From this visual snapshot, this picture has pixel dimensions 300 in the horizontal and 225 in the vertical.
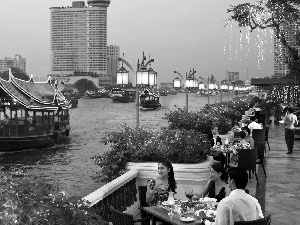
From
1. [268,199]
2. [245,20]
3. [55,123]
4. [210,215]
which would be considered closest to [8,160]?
[55,123]

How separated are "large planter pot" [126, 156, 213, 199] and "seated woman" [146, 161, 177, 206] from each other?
3.89 ft

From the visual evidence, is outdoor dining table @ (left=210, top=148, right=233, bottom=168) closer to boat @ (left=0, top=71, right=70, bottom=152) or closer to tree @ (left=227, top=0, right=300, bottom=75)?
tree @ (left=227, top=0, right=300, bottom=75)

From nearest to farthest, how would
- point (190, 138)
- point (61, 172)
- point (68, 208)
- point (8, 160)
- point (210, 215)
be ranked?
point (68, 208)
point (210, 215)
point (190, 138)
point (61, 172)
point (8, 160)

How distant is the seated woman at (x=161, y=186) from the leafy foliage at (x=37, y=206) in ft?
9.83

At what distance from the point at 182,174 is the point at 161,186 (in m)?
1.56

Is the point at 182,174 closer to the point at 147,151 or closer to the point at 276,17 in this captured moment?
the point at 147,151

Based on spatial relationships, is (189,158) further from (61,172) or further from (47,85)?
(47,85)

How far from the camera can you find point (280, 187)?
1167cm

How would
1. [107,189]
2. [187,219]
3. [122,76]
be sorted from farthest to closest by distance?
[122,76] → [107,189] → [187,219]

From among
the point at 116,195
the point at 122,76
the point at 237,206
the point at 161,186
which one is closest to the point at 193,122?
the point at 122,76

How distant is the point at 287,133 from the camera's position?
17.3m

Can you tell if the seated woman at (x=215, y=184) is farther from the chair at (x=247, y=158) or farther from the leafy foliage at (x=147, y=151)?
the chair at (x=247, y=158)

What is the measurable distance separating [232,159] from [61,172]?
23.1 m

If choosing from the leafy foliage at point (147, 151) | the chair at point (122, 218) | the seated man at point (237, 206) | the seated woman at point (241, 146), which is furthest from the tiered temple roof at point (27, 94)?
the seated man at point (237, 206)
